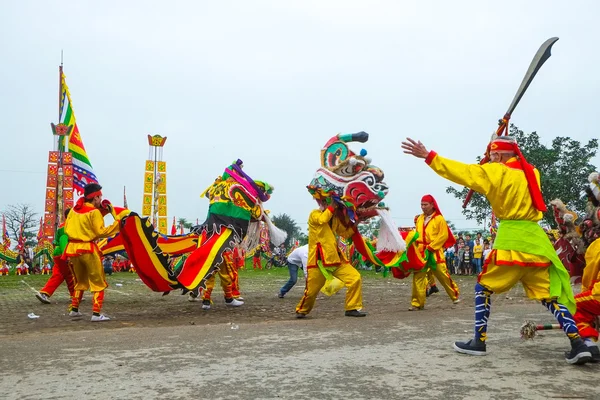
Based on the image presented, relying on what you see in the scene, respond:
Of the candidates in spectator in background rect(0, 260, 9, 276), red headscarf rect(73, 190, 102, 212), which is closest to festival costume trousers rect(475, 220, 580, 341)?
red headscarf rect(73, 190, 102, 212)

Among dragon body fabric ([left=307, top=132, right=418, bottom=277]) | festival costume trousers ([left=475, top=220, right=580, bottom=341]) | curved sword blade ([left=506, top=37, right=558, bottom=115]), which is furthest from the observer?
dragon body fabric ([left=307, top=132, right=418, bottom=277])

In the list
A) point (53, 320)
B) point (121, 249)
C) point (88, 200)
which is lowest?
point (53, 320)

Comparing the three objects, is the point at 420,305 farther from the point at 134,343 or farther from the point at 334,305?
the point at 134,343

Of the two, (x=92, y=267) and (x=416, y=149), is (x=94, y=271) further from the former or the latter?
(x=416, y=149)

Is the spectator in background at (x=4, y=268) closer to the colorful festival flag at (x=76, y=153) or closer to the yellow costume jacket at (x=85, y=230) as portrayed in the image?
the colorful festival flag at (x=76, y=153)

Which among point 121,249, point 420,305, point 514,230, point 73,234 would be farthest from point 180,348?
point 121,249

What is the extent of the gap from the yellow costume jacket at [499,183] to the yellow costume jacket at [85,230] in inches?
194

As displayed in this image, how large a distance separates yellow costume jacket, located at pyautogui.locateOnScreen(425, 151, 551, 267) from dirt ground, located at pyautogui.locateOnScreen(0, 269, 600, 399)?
39.1 inches

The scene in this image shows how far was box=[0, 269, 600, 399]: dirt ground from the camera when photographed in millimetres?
3596

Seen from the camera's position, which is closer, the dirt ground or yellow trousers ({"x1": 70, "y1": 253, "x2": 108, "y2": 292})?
the dirt ground

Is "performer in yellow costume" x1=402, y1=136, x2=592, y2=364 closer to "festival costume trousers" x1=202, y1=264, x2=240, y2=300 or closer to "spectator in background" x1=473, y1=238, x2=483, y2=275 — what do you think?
"festival costume trousers" x1=202, y1=264, x2=240, y2=300

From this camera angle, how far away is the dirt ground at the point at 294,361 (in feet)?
11.8

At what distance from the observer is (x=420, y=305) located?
28.3 ft

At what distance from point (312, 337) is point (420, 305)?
11.4 feet
